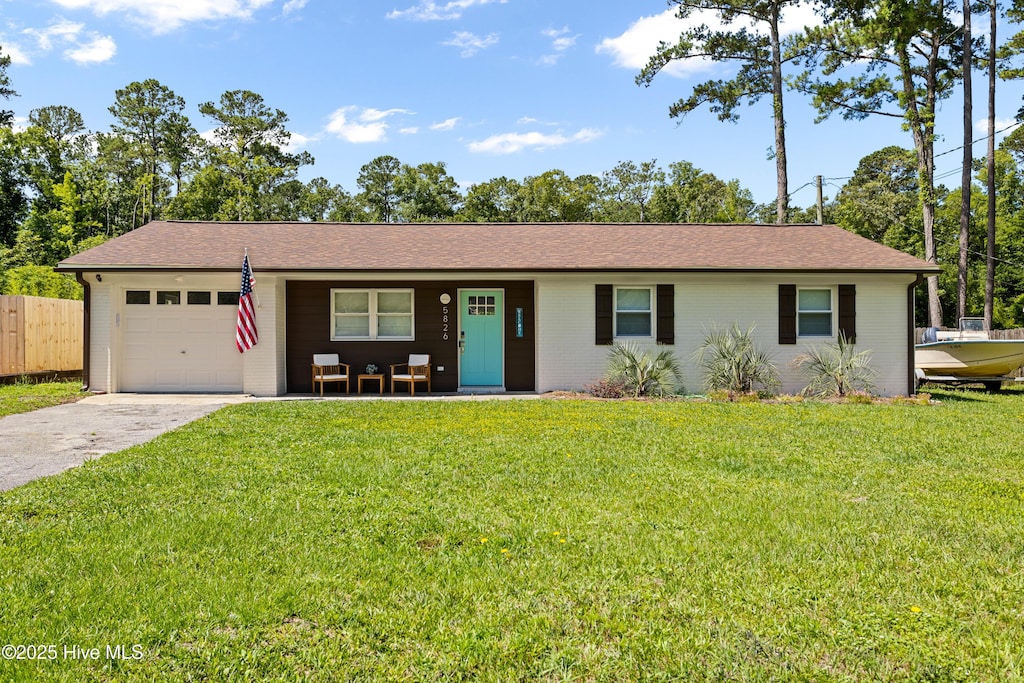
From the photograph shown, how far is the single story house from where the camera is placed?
13.3m

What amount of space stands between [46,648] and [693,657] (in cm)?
274

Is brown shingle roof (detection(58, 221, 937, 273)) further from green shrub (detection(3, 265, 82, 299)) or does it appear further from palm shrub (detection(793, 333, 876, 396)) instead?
green shrub (detection(3, 265, 82, 299))

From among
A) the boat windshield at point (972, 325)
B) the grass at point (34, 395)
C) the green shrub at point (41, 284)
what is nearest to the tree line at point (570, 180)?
the green shrub at point (41, 284)

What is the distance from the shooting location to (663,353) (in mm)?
13234

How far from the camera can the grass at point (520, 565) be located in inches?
110

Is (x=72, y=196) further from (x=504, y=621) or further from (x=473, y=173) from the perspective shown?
(x=504, y=621)

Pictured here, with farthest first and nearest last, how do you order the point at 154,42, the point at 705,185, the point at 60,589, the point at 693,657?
the point at 705,185
the point at 154,42
the point at 60,589
the point at 693,657

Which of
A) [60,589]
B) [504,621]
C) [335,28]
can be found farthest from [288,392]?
[504,621]

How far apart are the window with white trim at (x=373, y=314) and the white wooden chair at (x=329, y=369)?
0.60 m

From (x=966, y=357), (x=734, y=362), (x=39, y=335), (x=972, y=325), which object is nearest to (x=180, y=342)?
(x=39, y=335)

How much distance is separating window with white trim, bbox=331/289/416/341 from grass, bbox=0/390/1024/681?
6970mm

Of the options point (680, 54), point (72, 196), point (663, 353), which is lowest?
point (663, 353)

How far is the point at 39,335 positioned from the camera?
15.3 m

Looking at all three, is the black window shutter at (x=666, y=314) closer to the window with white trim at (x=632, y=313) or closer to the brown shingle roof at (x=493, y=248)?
the window with white trim at (x=632, y=313)
